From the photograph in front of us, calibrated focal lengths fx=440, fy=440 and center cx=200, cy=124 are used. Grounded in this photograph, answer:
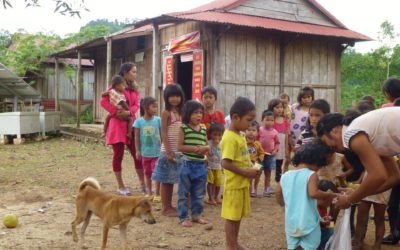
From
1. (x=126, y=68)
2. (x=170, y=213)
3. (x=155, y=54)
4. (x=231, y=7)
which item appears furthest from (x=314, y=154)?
(x=155, y=54)

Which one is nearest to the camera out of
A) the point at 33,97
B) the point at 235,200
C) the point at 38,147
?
the point at 235,200

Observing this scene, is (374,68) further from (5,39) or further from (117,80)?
(5,39)

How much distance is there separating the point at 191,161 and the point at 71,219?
151cm

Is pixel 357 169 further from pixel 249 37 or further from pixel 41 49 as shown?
pixel 41 49

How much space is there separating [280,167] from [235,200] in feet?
10.5

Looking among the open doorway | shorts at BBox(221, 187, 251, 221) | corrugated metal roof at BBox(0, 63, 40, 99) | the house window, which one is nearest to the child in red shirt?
shorts at BBox(221, 187, 251, 221)

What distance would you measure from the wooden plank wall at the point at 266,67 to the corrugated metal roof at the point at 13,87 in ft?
21.2

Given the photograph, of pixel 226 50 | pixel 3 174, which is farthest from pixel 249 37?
pixel 3 174

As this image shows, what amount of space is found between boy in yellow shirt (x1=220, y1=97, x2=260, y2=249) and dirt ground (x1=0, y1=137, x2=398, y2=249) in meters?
0.58

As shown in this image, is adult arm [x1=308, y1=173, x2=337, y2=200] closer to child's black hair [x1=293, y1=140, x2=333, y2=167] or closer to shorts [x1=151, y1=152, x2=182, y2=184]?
child's black hair [x1=293, y1=140, x2=333, y2=167]

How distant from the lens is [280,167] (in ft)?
21.7

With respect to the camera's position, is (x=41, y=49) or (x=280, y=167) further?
(x=41, y=49)

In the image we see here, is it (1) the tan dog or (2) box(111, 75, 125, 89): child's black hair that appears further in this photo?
(2) box(111, 75, 125, 89): child's black hair

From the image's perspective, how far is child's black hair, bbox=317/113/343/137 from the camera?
297cm
